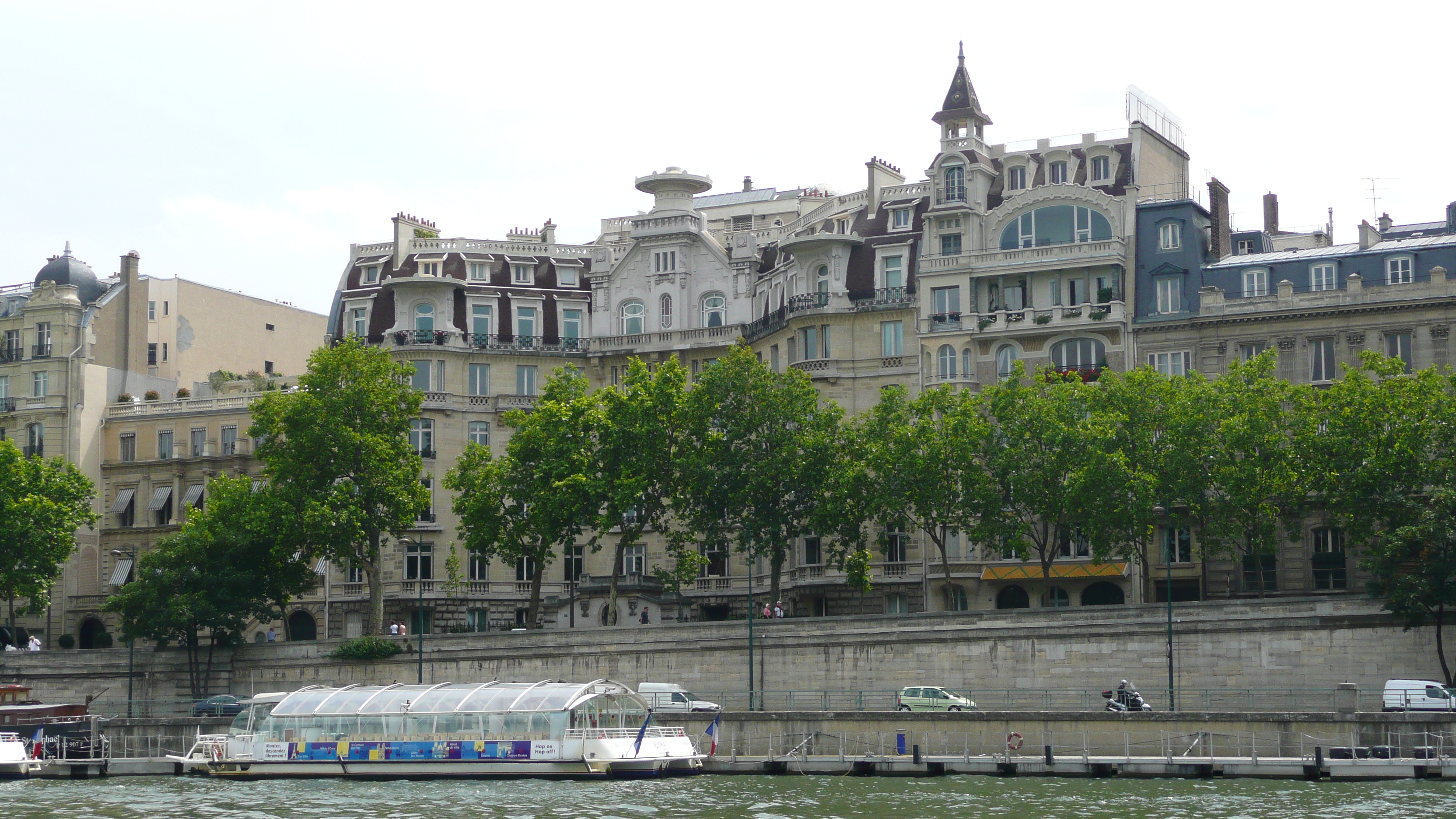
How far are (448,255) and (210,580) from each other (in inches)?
862

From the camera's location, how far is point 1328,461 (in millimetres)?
69375

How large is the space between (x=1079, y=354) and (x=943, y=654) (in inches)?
692

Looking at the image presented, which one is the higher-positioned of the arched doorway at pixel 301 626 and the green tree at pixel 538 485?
the green tree at pixel 538 485

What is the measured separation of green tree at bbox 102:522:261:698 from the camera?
271ft

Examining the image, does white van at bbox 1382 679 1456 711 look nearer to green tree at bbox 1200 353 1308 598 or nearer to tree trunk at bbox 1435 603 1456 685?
tree trunk at bbox 1435 603 1456 685

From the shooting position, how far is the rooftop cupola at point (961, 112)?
294 feet

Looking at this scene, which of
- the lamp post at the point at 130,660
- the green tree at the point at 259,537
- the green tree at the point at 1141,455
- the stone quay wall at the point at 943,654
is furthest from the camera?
the green tree at the point at 259,537

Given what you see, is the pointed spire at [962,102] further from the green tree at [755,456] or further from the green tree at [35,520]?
the green tree at [35,520]

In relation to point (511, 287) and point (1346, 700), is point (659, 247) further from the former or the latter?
point (1346, 700)

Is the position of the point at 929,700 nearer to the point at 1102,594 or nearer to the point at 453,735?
the point at 453,735

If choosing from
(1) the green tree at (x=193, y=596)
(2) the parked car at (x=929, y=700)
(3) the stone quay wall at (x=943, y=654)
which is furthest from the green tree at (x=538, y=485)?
(2) the parked car at (x=929, y=700)

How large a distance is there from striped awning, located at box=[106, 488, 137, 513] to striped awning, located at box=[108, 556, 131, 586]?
259 centimetres

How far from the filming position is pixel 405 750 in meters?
65.2

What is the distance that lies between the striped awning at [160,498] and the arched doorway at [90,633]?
19.7ft
